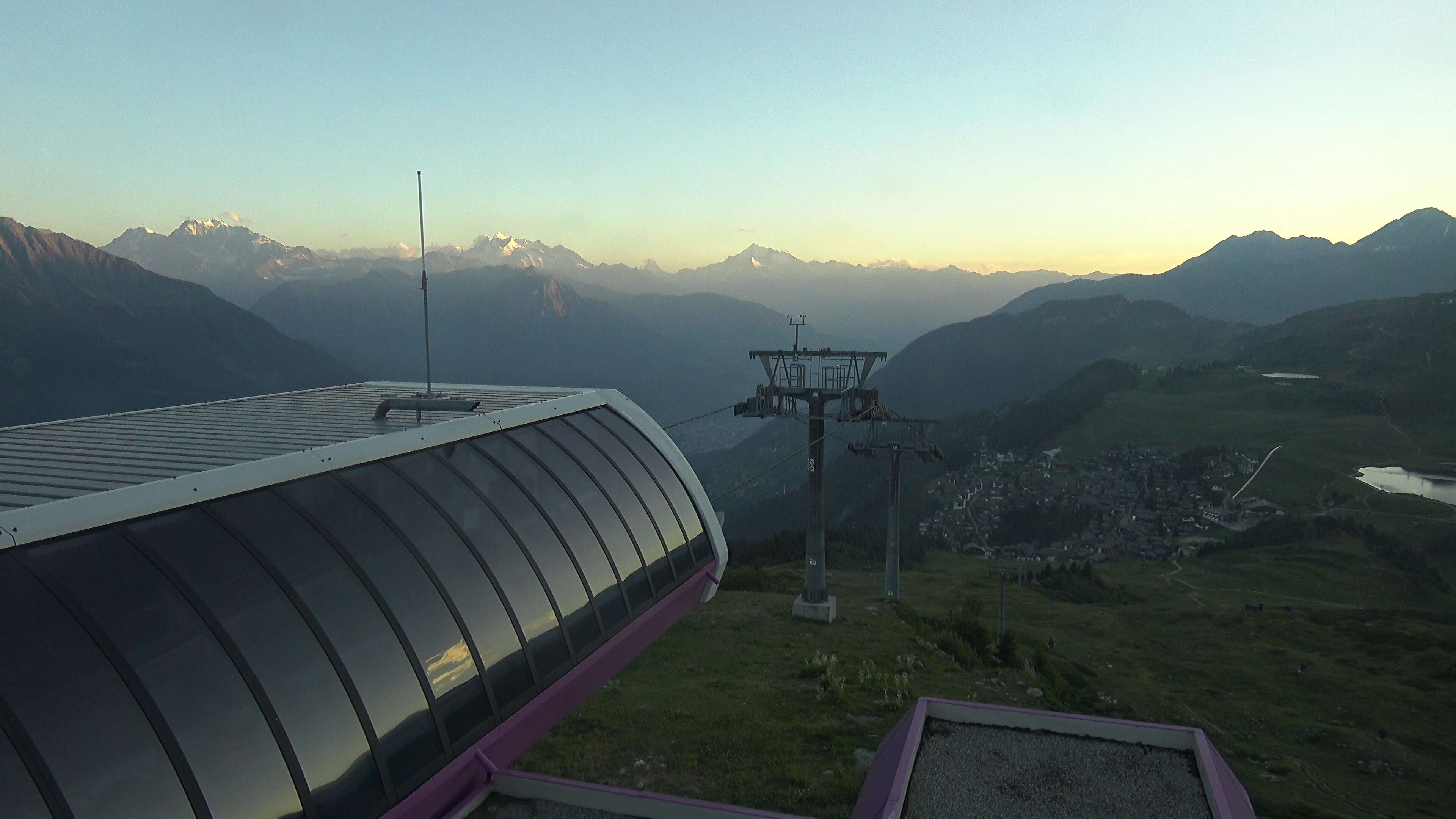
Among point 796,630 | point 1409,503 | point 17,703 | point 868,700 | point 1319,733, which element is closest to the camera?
point 17,703

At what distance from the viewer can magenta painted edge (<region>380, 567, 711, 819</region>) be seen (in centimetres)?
1127

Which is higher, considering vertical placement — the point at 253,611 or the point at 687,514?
the point at 253,611

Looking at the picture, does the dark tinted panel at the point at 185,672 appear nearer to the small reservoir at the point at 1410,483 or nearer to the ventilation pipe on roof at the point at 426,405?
the ventilation pipe on roof at the point at 426,405

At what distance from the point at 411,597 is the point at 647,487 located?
30.1ft

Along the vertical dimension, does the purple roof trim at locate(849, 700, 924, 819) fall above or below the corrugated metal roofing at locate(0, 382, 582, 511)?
below

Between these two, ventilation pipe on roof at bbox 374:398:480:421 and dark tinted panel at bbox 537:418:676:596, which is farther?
dark tinted panel at bbox 537:418:676:596

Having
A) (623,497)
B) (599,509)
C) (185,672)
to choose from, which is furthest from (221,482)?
(623,497)

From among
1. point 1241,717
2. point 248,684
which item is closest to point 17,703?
point 248,684

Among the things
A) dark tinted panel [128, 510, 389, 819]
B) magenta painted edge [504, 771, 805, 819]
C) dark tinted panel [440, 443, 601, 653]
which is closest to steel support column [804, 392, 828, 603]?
dark tinted panel [440, 443, 601, 653]

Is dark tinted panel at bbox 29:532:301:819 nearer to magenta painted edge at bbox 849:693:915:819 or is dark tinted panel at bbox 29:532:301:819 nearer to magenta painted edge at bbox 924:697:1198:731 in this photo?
magenta painted edge at bbox 849:693:915:819

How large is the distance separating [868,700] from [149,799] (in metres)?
23.3

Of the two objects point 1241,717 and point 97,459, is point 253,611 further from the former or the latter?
point 1241,717

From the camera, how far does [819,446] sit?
135 feet

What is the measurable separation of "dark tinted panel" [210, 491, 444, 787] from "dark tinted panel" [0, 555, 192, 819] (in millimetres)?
2472
